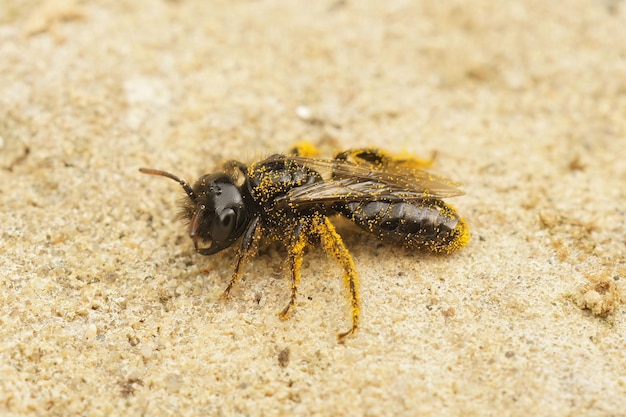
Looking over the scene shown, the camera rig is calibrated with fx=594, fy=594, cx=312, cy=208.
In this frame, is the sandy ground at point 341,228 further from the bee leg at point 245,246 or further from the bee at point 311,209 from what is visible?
the bee at point 311,209

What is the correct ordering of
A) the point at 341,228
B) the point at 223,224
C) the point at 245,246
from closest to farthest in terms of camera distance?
the point at 223,224 → the point at 245,246 → the point at 341,228

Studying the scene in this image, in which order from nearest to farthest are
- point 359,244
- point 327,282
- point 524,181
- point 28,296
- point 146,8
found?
point 28,296 < point 327,282 < point 359,244 < point 524,181 < point 146,8

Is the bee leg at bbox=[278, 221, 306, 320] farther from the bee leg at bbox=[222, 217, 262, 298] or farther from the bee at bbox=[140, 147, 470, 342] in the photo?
the bee leg at bbox=[222, 217, 262, 298]

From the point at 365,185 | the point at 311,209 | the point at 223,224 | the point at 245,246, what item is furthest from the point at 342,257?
the point at 223,224

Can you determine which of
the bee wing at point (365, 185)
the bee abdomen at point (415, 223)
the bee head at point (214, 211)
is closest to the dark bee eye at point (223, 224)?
the bee head at point (214, 211)

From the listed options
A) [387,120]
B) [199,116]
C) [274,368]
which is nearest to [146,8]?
[199,116]

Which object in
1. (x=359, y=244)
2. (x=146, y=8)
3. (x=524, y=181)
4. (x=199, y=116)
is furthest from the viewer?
(x=146, y=8)

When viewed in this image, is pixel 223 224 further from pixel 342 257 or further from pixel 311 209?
pixel 342 257

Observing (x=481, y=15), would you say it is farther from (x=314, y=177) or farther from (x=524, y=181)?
(x=314, y=177)
